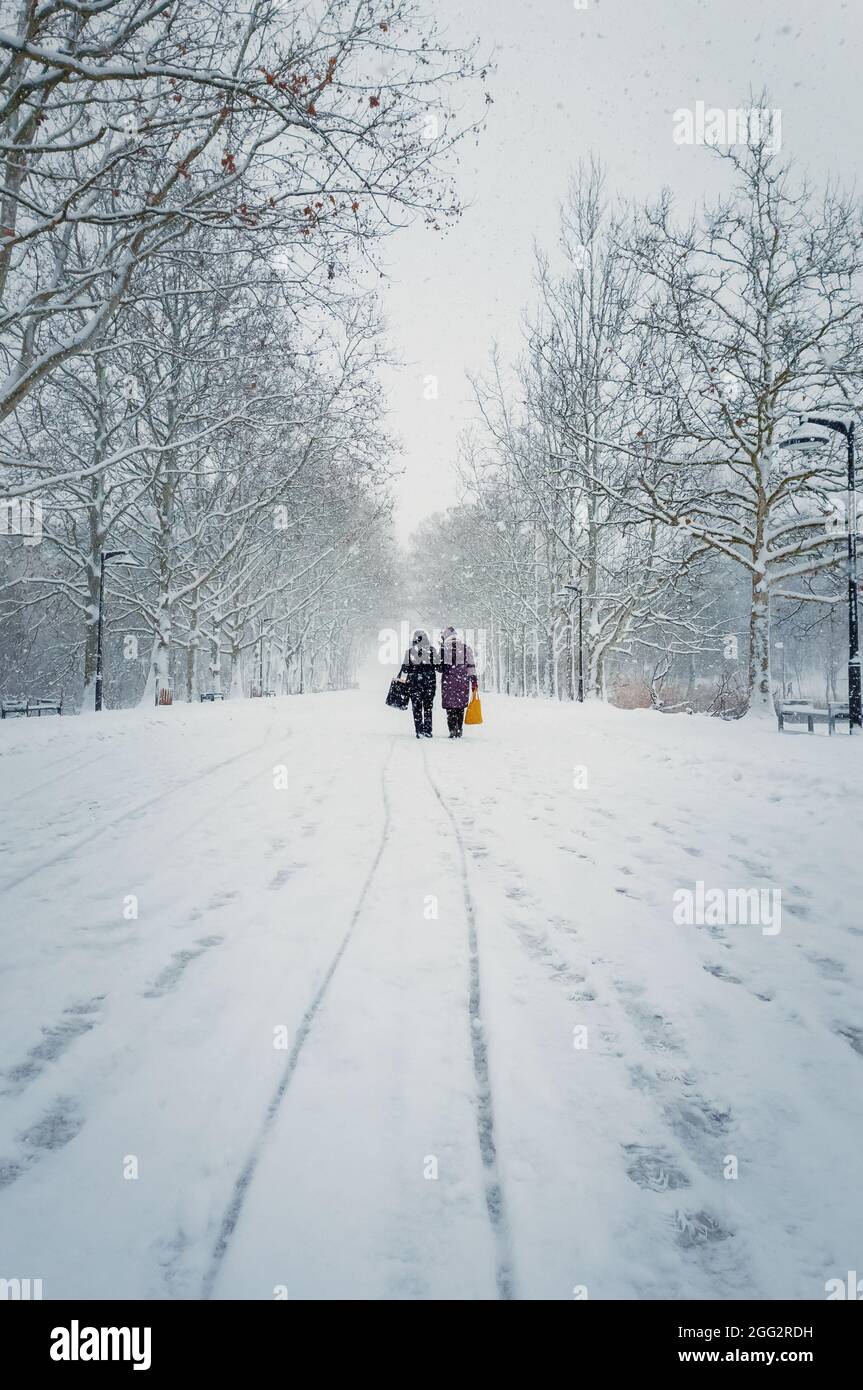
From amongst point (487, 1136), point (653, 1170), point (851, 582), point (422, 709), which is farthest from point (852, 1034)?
point (851, 582)

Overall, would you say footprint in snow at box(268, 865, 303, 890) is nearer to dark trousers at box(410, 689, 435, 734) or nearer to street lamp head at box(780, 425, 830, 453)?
dark trousers at box(410, 689, 435, 734)

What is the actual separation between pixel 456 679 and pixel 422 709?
938 mm

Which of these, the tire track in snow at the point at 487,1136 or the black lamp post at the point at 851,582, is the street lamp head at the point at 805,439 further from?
the tire track in snow at the point at 487,1136

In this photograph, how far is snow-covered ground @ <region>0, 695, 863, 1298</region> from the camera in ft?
5.58

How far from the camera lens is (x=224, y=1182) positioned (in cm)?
188

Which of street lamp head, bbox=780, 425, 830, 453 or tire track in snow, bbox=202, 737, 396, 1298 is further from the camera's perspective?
street lamp head, bbox=780, 425, 830, 453

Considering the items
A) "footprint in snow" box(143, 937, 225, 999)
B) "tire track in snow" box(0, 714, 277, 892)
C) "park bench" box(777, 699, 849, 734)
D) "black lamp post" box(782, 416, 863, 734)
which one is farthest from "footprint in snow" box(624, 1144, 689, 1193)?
"park bench" box(777, 699, 849, 734)

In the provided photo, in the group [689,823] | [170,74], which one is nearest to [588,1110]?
[689,823]

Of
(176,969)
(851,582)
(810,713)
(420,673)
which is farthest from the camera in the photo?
(810,713)

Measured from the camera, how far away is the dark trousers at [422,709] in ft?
43.9

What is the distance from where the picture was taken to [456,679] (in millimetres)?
13391

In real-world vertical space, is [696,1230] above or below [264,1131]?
below

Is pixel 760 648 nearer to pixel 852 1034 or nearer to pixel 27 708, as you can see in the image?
pixel 852 1034

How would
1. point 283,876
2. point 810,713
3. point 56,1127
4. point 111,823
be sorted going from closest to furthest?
point 56,1127 → point 283,876 → point 111,823 → point 810,713
